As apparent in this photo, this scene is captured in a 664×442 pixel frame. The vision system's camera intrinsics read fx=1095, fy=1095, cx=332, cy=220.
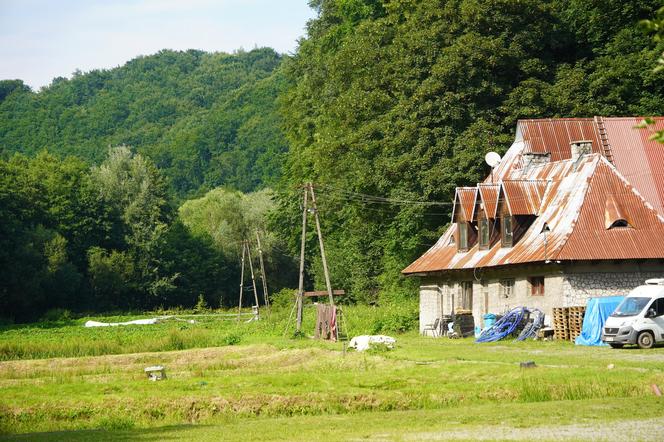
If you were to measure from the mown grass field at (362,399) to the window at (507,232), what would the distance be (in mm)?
9803

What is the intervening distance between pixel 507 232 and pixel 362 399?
75.4 feet

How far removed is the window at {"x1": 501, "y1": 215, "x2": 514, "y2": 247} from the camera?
4491cm

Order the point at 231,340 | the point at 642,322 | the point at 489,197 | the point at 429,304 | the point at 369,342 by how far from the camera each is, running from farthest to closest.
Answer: the point at 429,304 < the point at 231,340 < the point at 489,197 < the point at 369,342 < the point at 642,322

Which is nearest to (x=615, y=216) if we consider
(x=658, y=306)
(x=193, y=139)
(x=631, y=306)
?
(x=631, y=306)

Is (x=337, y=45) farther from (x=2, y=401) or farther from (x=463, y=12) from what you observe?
(x=2, y=401)

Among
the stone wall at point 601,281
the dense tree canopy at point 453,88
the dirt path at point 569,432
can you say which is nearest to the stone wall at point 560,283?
the stone wall at point 601,281

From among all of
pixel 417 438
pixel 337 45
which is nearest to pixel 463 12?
pixel 337 45

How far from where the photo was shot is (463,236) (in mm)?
49500

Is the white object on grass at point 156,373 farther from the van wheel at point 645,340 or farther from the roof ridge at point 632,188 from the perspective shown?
the roof ridge at point 632,188

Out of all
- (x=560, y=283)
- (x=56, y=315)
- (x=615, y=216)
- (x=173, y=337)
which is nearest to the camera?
(x=560, y=283)

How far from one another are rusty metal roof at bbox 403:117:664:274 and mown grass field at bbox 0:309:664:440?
6223mm

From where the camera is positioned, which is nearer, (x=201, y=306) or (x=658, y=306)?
(x=658, y=306)

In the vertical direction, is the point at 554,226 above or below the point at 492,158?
below

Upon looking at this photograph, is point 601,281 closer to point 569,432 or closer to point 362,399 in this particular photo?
point 362,399
